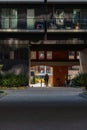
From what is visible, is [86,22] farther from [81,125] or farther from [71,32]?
[81,125]

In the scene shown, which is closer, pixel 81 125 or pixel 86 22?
pixel 81 125

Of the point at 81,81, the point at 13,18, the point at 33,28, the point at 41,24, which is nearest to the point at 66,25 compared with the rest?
the point at 41,24

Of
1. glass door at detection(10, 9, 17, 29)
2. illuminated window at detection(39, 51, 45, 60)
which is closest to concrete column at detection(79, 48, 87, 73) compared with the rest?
glass door at detection(10, 9, 17, 29)

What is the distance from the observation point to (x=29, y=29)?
181 feet

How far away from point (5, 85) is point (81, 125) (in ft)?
128

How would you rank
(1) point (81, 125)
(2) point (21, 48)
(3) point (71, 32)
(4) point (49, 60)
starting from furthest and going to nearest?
1. (4) point (49, 60)
2. (2) point (21, 48)
3. (3) point (71, 32)
4. (1) point (81, 125)

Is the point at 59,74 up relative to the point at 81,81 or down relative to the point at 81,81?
up

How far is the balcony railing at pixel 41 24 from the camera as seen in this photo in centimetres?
5438

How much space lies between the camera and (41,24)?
5584 centimetres

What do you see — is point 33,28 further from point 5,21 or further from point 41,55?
point 41,55

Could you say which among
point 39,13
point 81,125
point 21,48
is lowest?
point 81,125

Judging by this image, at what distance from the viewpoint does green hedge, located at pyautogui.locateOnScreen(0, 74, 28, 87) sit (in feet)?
183

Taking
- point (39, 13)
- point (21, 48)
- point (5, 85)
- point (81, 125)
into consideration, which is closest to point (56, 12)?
point (39, 13)

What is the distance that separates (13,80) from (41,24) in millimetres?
6417
